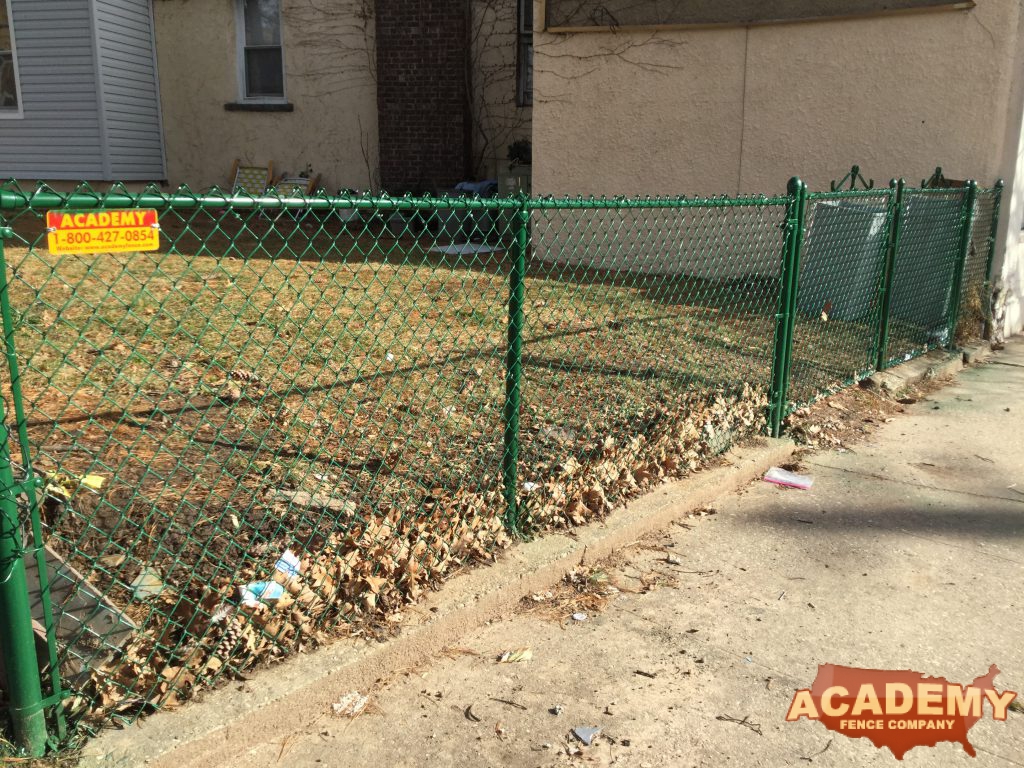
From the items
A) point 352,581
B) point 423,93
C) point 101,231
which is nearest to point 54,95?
point 423,93

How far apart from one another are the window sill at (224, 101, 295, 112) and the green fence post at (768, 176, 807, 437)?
11.5 metres

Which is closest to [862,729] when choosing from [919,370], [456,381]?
[456,381]

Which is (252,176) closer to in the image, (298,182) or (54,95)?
(298,182)

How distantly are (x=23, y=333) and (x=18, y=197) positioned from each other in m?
4.36

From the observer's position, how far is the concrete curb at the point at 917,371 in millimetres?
6837

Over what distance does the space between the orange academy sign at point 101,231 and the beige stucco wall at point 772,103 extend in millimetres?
8450

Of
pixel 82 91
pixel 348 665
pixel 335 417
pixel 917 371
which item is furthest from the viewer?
pixel 82 91

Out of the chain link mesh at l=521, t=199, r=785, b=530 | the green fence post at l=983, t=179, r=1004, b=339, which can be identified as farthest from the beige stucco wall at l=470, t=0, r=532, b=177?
the green fence post at l=983, t=179, r=1004, b=339

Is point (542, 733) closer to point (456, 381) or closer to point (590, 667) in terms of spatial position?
point (590, 667)

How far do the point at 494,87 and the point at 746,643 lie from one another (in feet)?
40.1

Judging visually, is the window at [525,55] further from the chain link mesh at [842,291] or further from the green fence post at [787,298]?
the green fence post at [787,298]

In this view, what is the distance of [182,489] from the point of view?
12.5ft

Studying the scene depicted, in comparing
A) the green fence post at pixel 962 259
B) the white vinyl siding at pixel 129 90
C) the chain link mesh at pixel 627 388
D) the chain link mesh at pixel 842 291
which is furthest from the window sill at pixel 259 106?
the green fence post at pixel 962 259

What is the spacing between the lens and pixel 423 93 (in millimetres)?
14078
